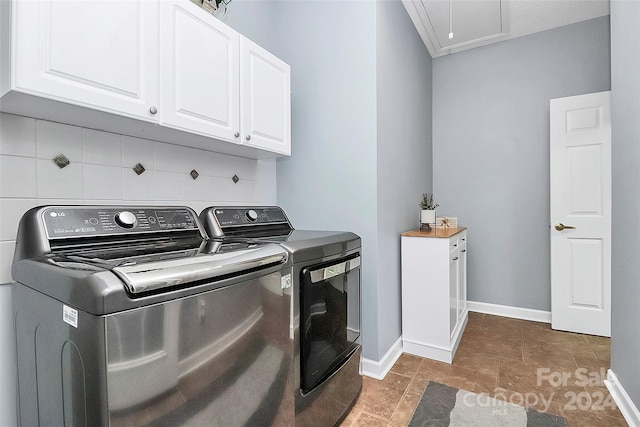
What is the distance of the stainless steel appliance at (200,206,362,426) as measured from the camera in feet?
4.43

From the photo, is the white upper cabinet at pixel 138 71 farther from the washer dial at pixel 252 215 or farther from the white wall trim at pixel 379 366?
the white wall trim at pixel 379 366

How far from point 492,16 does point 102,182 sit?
10.9ft

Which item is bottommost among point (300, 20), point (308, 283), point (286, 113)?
point (308, 283)

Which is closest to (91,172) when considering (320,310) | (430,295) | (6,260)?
(6,260)

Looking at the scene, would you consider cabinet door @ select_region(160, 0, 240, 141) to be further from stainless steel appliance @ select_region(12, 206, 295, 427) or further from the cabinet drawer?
the cabinet drawer

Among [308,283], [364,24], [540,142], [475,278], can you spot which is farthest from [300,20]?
[475,278]

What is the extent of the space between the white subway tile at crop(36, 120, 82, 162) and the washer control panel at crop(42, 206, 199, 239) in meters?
0.26

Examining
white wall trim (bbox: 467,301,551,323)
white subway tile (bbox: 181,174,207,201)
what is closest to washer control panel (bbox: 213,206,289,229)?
white subway tile (bbox: 181,174,207,201)

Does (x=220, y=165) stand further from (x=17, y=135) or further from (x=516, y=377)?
(x=516, y=377)

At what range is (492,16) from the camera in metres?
2.84

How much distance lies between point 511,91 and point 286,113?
2504mm

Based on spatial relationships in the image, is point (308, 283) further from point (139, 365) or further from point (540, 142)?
point (540, 142)

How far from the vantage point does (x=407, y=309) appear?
7.86 feet

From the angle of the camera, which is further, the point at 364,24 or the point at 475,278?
the point at 475,278
